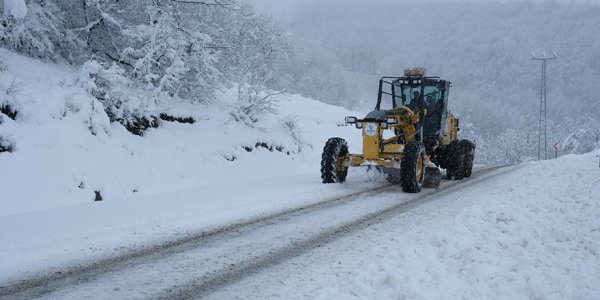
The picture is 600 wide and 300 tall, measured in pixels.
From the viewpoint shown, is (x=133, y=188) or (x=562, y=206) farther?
(x=133, y=188)

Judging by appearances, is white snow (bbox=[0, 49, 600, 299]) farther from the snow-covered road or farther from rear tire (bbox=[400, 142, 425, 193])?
rear tire (bbox=[400, 142, 425, 193])

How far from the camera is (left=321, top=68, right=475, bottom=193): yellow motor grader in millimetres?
8805

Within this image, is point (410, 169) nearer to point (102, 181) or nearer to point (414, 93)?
point (414, 93)

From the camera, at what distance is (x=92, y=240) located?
470 cm

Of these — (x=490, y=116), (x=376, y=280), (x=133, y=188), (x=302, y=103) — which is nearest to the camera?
(x=376, y=280)

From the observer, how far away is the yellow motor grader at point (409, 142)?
8805 mm

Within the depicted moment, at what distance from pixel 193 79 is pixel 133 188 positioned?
5.34m

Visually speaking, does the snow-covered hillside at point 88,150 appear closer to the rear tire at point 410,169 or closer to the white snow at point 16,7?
the white snow at point 16,7

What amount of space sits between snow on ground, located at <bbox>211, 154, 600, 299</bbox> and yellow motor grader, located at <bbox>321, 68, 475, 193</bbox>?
2.19m

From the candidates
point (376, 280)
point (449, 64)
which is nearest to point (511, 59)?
point (449, 64)

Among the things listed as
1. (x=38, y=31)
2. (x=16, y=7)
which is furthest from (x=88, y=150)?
(x=38, y=31)

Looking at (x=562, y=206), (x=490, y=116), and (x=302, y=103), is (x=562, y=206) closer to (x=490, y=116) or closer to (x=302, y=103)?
(x=302, y=103)

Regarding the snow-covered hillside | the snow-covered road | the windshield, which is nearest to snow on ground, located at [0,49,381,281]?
the snow-covered hillside

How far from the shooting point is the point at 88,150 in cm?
771
